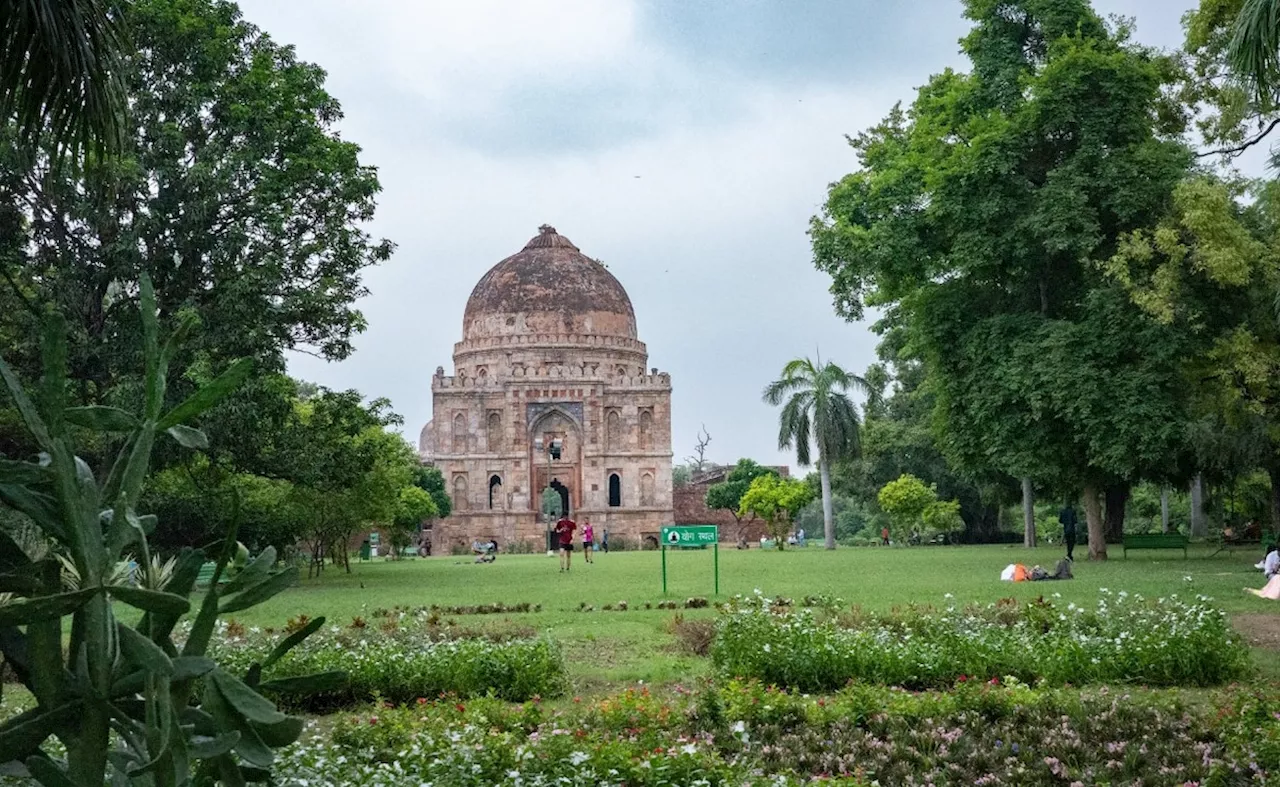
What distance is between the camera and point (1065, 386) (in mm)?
20250

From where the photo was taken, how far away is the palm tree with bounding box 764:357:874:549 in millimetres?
39438

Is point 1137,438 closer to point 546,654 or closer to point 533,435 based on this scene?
point 546,654

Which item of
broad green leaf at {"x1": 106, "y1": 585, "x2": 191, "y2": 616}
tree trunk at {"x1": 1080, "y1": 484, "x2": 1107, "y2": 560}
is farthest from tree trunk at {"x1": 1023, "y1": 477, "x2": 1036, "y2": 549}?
broad green leaf at {"x1": 106, "y1": 585, "x2": 191, "y2": 616}

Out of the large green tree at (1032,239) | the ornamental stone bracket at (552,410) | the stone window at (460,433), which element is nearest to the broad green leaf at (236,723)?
the large green tree at (1032,239)

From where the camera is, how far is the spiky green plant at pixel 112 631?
274 cm

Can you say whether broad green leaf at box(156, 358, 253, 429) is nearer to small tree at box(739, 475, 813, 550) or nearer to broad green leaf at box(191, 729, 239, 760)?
broad green leaf at box(191, 729, 239, 760)

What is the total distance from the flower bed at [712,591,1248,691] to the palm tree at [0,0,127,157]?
4.98m

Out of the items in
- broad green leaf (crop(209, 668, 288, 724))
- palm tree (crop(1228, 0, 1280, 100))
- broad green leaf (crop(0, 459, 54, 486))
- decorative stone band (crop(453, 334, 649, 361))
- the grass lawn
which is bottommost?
the grass lawn

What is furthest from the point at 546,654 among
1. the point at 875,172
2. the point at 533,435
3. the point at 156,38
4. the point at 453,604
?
the point at 533,435

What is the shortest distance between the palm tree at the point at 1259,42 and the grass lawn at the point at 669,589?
3.79 meters

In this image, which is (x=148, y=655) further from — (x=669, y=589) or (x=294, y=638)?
(x=669, y=589)

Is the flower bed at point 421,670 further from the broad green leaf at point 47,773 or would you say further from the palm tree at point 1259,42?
the palm tree at point 1259,42

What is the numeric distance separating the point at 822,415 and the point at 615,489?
41.1ft

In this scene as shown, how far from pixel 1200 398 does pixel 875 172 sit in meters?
7.23
